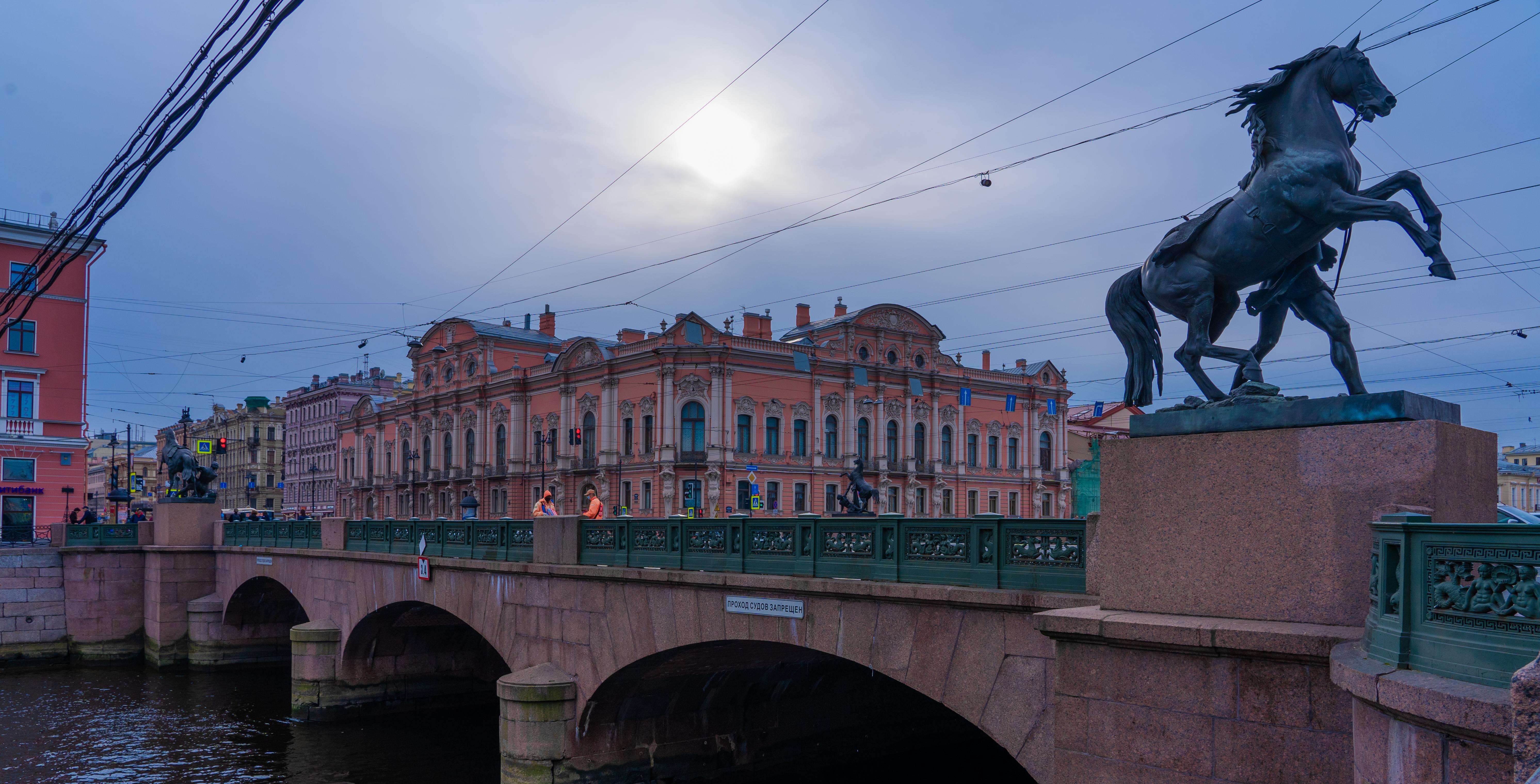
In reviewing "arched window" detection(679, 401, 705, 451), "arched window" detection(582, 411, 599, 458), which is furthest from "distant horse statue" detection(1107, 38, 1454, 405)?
"arched window" detection(582, 411, 599, 458)

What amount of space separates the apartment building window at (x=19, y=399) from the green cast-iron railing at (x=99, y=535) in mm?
13346

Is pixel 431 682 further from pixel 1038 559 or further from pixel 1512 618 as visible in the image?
pixel 1512 618

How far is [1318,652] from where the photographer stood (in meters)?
5.74

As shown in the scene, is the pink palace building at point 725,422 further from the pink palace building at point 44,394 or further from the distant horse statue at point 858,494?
the distant horse statue at point 858,494

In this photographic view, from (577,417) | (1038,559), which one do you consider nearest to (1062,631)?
(1038,559)

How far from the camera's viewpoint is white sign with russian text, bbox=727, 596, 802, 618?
1096 cm

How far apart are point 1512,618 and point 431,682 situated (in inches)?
881

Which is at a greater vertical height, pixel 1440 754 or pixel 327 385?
pixel 327 385

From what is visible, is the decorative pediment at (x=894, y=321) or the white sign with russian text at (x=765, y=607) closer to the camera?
the white sign with russian text at (x=765, y=607)

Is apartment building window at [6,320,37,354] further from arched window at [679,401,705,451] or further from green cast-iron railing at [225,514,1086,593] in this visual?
green cast-iron railing at [225,514,1086,593]

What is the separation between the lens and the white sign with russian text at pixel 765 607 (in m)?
11.0

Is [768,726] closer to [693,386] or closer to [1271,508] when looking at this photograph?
[1271,508]

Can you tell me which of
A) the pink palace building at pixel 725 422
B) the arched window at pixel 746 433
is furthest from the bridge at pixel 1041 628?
the arched window at pixel 746 433

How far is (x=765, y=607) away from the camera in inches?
446
